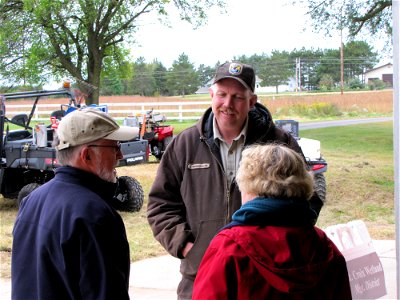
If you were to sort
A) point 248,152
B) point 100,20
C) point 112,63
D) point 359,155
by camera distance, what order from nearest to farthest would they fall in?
1. point 248,152
2. point 359,155
3. point 100,20
4. point 112,63

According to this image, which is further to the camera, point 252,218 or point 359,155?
point 359,155

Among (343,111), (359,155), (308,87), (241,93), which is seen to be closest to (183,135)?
(241,93)

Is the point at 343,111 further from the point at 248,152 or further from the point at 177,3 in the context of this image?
the point at 248,152

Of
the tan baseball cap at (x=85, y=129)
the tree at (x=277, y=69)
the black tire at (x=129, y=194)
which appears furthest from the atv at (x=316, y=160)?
the tree at (x=277, y=69)

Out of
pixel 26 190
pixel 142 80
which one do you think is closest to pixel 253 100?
pixel 26 190

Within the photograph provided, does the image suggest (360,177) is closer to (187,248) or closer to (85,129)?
(187,248)

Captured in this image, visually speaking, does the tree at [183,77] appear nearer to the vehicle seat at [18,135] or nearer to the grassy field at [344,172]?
the grassy field at [344,172]

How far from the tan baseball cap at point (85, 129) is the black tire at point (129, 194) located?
6097 mm

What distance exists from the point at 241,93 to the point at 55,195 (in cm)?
111

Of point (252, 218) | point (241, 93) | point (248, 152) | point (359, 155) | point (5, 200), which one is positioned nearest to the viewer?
point (252, 218)

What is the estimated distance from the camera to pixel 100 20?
51.3ft

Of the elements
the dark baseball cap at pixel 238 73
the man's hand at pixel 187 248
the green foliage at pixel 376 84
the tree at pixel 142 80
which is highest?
the tree at pixel 142 80

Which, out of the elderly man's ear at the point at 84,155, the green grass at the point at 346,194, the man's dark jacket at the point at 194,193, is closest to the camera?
the elderly man's ear at the point at 84,155

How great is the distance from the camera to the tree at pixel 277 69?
1659cm
